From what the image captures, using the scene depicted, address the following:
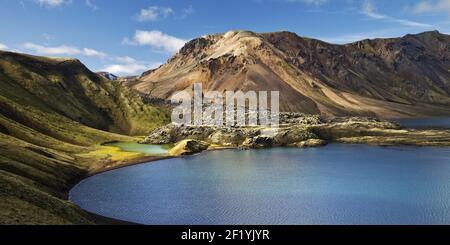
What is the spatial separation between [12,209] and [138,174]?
93937mm

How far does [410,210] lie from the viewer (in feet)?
338

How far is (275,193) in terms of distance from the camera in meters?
126

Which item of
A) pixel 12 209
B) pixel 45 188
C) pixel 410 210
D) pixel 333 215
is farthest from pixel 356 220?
pixel 45 188

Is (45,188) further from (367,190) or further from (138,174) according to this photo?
(367,190)

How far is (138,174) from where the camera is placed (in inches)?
6511

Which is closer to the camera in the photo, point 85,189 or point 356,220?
point 356,220

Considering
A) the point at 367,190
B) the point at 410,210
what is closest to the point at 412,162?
the point at 367,190

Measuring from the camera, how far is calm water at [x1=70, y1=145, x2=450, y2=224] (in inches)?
3907

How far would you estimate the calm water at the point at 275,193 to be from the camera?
99.2 m
